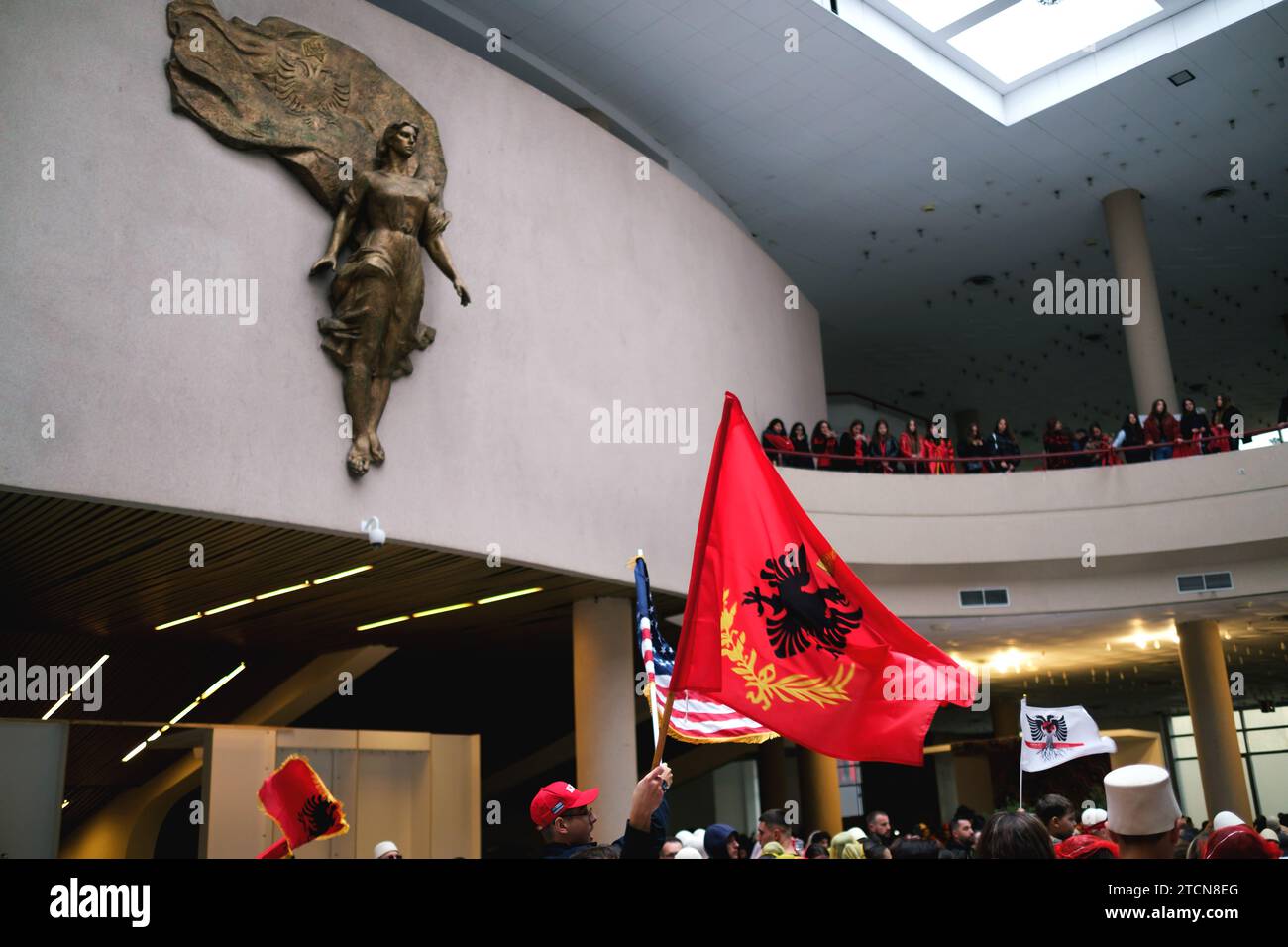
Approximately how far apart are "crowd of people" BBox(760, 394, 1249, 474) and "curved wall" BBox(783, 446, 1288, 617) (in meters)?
0.44

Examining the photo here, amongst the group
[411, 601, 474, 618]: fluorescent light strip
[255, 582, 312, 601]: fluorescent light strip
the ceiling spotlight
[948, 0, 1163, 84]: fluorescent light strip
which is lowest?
[411, 601, 474, 618]: fluorescent light strip

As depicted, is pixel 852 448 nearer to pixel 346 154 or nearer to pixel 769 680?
pixel 346 154

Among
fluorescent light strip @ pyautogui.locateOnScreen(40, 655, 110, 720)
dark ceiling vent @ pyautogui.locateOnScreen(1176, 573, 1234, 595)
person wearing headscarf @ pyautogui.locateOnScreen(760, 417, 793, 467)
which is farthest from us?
dark ceiling vent @ pyautogui.locateOnScreen(1176, 573, 1234, 595)

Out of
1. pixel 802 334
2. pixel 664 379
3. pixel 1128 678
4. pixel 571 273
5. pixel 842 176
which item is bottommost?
pixel 1128 678

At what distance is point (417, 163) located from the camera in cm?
1173

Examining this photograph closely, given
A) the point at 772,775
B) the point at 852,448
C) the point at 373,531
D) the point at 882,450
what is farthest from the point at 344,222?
the point at 772,775

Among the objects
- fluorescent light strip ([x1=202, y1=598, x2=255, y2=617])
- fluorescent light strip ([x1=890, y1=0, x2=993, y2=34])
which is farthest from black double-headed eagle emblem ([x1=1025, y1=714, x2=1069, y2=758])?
fluorescent light strip ([x1=890, y1=0, x2=993, y2=34])

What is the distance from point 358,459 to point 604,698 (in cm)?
490

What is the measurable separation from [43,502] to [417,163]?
513 cm

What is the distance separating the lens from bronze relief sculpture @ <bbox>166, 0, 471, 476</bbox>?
1024cm

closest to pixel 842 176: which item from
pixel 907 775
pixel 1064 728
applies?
pixel 1064 728

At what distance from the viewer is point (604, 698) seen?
13.8 m

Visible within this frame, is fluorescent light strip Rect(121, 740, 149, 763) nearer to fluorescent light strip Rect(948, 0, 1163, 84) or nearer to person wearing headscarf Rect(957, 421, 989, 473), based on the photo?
person wearing headscarf Rect(957, 421, 989, 473)
